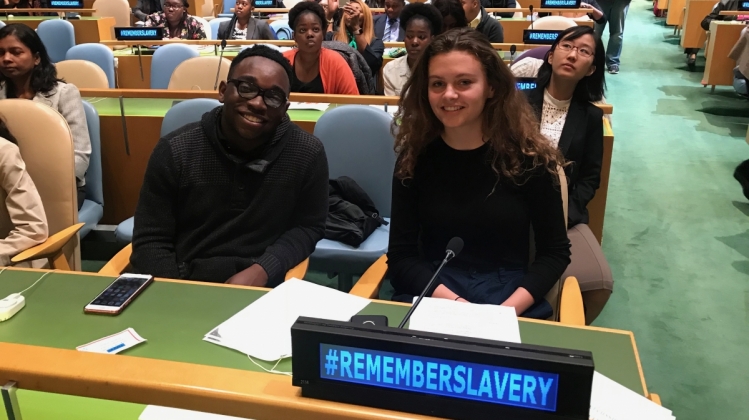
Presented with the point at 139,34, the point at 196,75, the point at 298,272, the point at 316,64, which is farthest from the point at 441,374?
the point at 139,34

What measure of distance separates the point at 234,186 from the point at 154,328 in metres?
0.55

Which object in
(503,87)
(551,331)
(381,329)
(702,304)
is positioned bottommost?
(702,304)

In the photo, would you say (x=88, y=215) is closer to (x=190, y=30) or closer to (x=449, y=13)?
(x=449, y=13)

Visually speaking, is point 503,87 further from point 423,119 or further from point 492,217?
point 492,217

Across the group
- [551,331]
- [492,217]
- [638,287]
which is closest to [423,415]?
[551,331]

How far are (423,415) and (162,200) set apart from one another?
3.92 ft

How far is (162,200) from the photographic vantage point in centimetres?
163

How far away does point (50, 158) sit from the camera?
6.61 feet

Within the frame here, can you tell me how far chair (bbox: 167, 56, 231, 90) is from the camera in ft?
10.7

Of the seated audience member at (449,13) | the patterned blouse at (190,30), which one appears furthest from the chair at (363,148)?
the patterned blouse at (190,30)

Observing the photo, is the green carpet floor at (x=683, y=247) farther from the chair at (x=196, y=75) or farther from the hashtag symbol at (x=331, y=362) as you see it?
the chair at (x=196, y=75)

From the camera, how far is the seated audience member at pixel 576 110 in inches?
85.9

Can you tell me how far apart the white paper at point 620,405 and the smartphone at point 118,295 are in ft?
3.07

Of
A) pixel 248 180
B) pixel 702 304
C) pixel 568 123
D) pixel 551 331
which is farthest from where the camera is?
pixel 702 304
